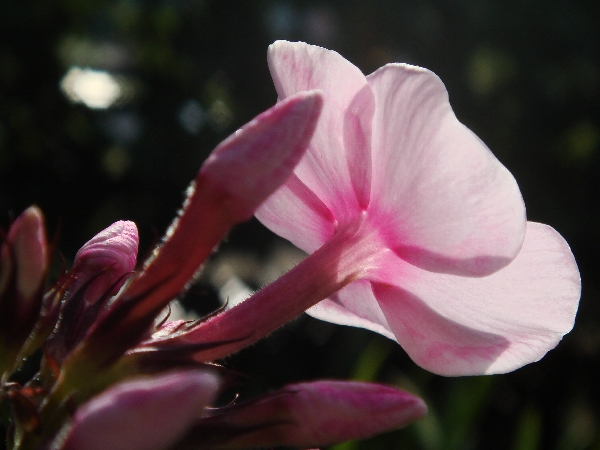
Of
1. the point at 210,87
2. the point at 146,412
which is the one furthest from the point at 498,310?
the point at 210,87

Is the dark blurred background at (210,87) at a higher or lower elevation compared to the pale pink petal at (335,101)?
lower

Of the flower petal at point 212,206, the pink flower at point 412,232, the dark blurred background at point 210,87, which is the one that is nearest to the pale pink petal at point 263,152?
the flower petal at point 212,206

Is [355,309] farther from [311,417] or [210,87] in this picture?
[210,87]

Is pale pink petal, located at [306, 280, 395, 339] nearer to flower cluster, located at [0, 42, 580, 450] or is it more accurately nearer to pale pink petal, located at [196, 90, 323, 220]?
flower cluster, located at [0, 42, 580, 450]

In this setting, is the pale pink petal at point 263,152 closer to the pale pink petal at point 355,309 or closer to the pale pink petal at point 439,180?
the pale pink petal at point 439,180

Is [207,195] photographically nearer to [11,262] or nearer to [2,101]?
[11,262]

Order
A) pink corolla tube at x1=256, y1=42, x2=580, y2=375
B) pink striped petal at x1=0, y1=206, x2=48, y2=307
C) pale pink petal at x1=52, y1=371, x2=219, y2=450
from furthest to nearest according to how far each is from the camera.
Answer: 1. pink corolla tube at x1=256, y1=42, x2=580, y2=375
2. pink striped petal at x1=0, y1=206, x2=48, y2=307
3. pale pink petal at x1=52, y1=371, x2=219, y2=450

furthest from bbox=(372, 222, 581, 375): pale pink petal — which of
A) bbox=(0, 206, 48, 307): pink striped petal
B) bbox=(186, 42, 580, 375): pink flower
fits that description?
bbox=(0, 206, 48, 307): pink striped petal

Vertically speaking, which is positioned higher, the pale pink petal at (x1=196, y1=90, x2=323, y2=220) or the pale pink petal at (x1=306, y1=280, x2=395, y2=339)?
the pale pink petal at (x1=196, y1=90, x2=323, y2=220)
